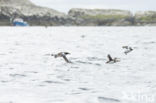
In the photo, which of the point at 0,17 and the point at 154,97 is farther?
the point at 0,17

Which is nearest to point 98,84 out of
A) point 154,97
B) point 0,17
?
point 154,97

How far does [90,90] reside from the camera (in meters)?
10.6

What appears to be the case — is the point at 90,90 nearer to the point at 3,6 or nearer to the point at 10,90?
the point at 10,90

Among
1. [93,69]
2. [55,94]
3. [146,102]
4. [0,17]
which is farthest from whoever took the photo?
[0,17]

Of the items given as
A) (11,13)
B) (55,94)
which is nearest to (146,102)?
(55,94)

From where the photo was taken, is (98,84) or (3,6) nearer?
(98,84)

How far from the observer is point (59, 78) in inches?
513

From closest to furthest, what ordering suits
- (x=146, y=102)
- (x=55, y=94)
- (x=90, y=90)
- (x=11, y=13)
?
(x=146, y=102)
(x=55, y=94)
(x=90, y=90)
(x=11, y=13)

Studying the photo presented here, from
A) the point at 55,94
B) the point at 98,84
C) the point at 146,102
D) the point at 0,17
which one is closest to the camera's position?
the point at 146,102

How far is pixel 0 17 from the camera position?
178 m

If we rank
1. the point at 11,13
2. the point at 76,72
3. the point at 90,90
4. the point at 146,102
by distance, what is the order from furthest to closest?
the point at 11,13 → the point at 76,72 → the point at 90,90 → the point at 146,102

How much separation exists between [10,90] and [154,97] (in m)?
4.38

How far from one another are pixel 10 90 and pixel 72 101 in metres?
2.41

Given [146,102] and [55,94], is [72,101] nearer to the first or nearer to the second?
[55,94]
